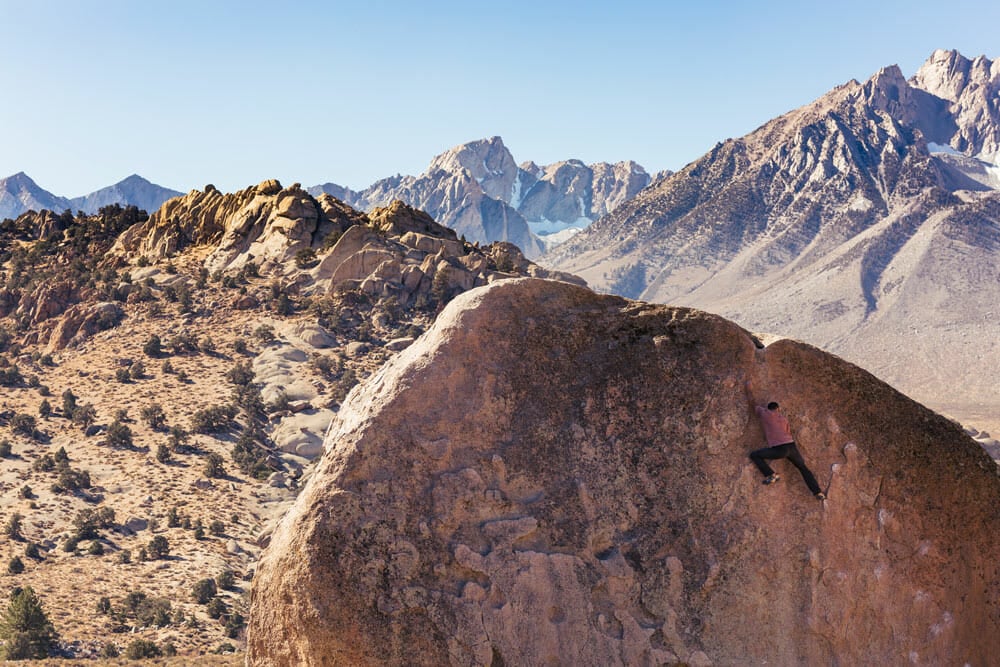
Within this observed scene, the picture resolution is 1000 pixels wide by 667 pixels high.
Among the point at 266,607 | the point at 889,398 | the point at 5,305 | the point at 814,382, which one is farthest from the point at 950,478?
the point at 5,305

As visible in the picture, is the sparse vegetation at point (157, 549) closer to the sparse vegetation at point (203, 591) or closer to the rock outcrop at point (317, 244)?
the sparse vegetation at point (203, 591)

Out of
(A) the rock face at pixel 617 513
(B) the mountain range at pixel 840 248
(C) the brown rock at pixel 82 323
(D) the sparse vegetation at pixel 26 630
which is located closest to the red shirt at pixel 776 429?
(A) the rock face at pixel 617 513

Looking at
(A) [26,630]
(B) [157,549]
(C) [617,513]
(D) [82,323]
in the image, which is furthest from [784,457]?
(D) [82,323]

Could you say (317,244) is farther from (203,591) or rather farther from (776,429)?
(776,429)

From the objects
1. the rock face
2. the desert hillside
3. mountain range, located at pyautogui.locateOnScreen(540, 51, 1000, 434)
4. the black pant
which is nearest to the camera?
the rock face

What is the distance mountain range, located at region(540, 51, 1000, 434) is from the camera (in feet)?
343

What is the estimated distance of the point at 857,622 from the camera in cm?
883

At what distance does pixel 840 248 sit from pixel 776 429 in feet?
474

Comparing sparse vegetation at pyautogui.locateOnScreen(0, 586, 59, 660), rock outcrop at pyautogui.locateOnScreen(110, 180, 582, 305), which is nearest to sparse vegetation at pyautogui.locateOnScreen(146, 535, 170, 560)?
sparse vegetation at pyautogui.locateOnScreen(0, 586, 59, 660)

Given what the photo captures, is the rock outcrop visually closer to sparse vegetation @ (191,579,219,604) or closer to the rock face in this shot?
sparse vegetation @ (191,579,219,604)

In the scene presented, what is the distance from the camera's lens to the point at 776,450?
8828 mm

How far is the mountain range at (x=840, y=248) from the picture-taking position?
105 m

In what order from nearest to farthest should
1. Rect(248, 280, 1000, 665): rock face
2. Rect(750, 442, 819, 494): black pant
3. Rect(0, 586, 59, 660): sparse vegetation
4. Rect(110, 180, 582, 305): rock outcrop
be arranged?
Rect(248, 280, 1000, 665): rock face → Rect(750, 442, 819, 494): black pant → Rect(0, 586, 59, 660): sparse vegetation → Rect(110, 180, 582, 305): rock outcrop

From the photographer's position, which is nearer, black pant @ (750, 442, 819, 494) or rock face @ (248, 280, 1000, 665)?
rock face @ (248, 280, 1000, 665)
